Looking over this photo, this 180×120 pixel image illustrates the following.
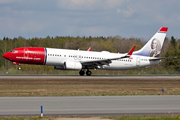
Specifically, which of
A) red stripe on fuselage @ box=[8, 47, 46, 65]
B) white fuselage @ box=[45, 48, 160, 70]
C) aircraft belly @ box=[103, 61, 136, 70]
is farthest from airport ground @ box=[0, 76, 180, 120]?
aircraft belly @ box=[103, 61, 136, 70]

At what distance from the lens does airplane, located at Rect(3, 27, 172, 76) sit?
4450 centimetres

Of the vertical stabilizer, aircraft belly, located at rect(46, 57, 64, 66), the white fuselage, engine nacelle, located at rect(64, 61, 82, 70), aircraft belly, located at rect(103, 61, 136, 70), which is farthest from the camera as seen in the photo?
the vertical stabilizer

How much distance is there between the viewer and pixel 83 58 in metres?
47.5

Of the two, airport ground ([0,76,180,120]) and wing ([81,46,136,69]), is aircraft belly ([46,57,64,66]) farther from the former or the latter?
airport ground ([0,76,180,120])

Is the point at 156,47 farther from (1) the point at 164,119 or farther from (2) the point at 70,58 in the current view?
(1) the point at 164,119

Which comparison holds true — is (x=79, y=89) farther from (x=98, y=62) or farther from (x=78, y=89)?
(x=98, y=62)

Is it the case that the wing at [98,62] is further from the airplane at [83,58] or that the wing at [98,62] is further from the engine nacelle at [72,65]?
the engine nacelle at [72,65]

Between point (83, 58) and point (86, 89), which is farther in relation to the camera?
point (83, 58)

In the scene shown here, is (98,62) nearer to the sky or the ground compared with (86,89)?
nearer to the sky

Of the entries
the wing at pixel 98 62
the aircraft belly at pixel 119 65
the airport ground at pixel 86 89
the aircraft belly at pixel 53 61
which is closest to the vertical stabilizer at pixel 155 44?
the aircraft belly at pixel 119 65

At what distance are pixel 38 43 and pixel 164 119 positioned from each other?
135290 mm

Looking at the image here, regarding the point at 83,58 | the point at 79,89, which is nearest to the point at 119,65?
the point at 83,58

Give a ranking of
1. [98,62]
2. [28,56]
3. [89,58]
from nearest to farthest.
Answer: [28,56], [98,62], [89,58]

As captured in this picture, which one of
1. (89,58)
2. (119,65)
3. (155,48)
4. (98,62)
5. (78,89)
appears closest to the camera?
(78,89)
